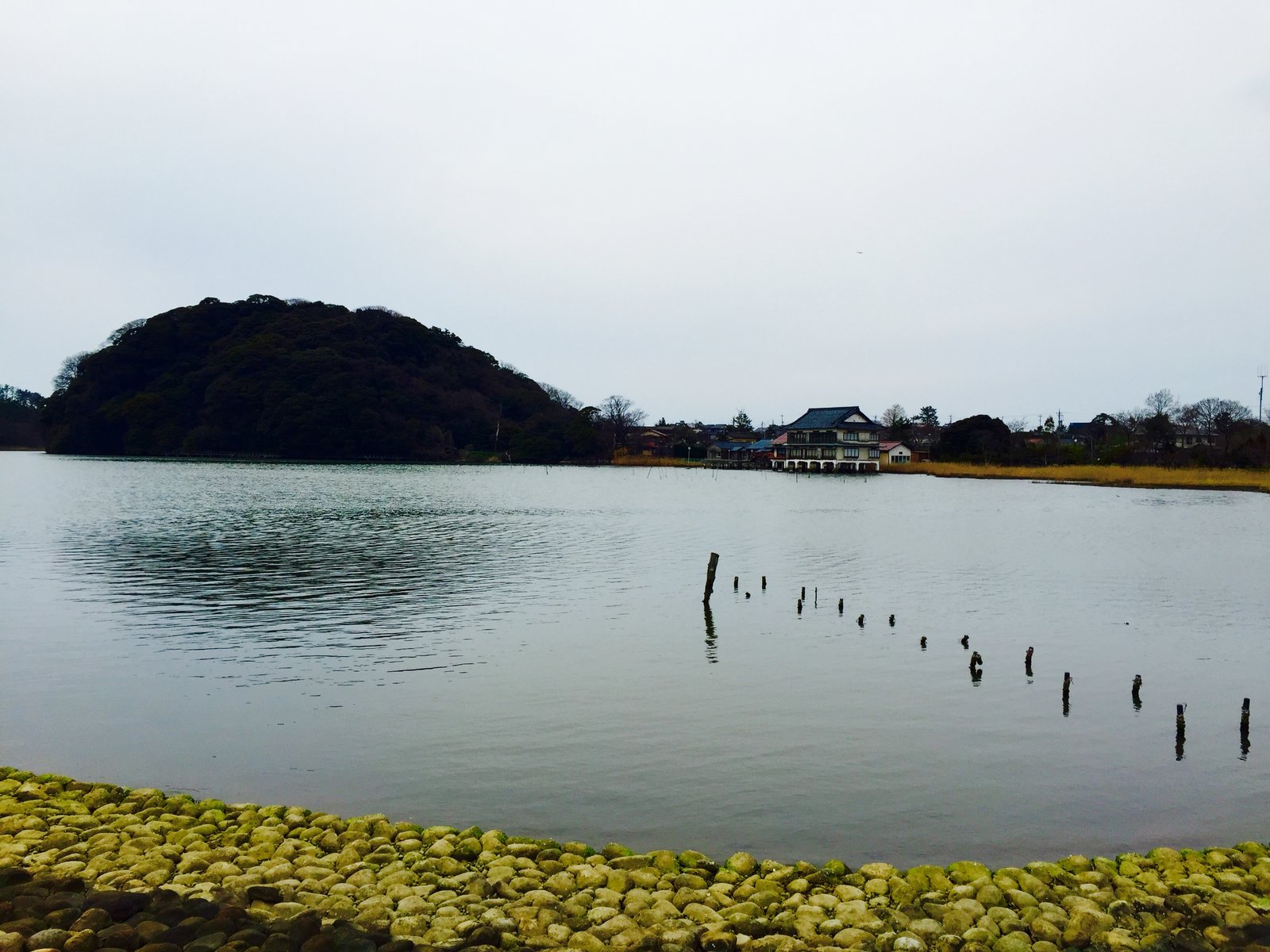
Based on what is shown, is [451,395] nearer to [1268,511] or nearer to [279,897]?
[1268,511]

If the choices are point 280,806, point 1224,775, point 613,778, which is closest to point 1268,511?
point 1224,775

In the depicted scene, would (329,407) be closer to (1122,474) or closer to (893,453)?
(893,453)

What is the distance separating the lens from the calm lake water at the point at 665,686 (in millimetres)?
11672

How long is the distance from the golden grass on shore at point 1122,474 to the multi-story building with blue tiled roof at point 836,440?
8.48 m

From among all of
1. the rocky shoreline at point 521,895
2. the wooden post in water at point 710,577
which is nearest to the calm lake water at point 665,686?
the wooden post in water at point 710,577

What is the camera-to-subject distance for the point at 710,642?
854 inches

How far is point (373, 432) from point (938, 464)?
9644 centimetres

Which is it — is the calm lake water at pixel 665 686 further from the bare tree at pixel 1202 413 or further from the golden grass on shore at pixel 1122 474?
the bare tree at pixel 1202 413

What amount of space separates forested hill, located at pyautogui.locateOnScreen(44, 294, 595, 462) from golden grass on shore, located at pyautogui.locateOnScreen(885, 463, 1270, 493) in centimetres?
7199

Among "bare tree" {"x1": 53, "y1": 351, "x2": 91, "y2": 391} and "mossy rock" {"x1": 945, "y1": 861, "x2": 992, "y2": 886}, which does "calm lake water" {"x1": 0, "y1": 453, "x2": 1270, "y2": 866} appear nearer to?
"mossy rock" {"x1": 945, "y1": 861, "x2": 992, "y2": 886}

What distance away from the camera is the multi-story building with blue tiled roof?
129 metres

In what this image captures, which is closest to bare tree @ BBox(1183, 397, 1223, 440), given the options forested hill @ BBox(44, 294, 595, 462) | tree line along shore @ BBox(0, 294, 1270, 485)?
tree line along shore @ BBox(0, 294, 1270, 485)

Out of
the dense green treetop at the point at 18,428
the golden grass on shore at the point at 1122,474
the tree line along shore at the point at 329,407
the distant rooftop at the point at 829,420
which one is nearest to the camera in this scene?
the golden grass on shore at the point at 1122,474

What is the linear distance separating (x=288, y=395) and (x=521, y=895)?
15474 cm
